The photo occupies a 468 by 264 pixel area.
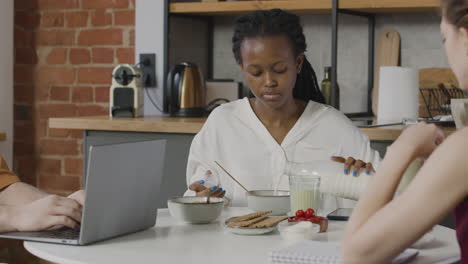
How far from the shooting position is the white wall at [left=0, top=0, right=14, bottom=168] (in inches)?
150

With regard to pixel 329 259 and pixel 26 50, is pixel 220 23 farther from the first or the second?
pixel 329 259

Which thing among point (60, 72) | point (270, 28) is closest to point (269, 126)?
point (270, 28)

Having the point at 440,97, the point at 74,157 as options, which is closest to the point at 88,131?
the point at 74,157

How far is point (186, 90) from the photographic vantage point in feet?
11.2

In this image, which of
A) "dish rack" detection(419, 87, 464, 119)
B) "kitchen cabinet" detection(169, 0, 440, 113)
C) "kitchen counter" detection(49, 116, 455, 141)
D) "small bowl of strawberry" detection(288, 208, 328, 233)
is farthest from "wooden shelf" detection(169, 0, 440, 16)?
"small bowl of strawberry" detection(288, 208, 328, 233)

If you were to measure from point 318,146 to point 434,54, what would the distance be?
1.34m

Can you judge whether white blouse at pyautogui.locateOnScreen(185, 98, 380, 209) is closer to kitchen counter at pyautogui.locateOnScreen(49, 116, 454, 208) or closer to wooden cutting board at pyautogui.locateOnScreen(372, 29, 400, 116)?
kitchen counter at pyautogui.locateOnScreen(49, 116, 454, 208)

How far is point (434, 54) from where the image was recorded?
3.46 metres

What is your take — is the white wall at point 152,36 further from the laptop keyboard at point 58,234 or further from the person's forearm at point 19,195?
the laptop keyboard at point 58,234

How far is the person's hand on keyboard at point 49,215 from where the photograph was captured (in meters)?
1.59

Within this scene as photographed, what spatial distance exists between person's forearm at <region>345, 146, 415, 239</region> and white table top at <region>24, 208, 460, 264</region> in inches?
10.7

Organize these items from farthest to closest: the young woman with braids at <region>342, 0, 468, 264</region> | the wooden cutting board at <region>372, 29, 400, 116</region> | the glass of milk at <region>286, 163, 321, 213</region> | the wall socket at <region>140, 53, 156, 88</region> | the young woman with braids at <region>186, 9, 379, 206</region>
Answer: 1. the wall socket at <region>140, 53, 156, 88</region>
2. the wooden cutting board at <region>372, 29, 400, 116</region>
3. the young woman with braids at <region>186, 9, 379, 206</region>
4. the glass of milk at <region>286, 163, 321, 213</region>
5. the young woman with braids at <region>342, 0, 468, 264</region>

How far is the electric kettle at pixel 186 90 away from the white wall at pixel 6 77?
950mm

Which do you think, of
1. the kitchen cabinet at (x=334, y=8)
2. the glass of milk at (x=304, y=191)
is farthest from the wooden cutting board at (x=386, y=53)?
the glass of milk at (x=304, y=191)
